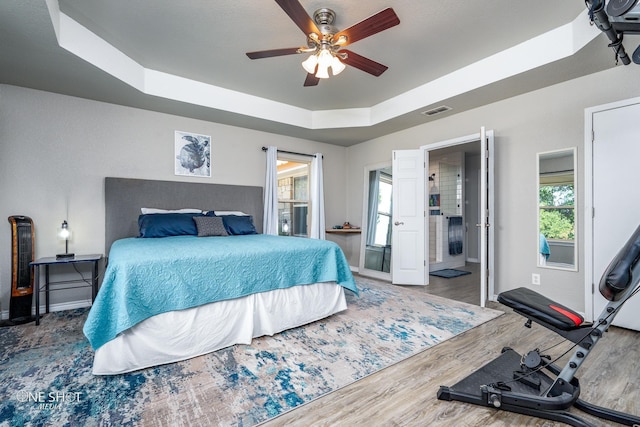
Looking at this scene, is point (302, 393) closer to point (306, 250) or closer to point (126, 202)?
point (306, 250)

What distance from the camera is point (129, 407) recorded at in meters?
1.64

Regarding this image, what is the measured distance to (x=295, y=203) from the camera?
569cm

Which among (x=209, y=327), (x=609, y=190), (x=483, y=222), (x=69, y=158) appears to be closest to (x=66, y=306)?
(x=69, y=158)

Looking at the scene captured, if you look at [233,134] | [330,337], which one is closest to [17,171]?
[233,134]

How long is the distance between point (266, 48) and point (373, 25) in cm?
136

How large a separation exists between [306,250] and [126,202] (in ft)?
8.35

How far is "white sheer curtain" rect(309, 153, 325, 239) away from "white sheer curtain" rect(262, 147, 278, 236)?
0.83m

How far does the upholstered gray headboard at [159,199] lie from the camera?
3604mm

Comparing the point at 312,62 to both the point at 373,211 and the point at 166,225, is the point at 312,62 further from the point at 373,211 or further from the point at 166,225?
the point at 373,211

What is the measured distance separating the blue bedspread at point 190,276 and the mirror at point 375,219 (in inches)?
102

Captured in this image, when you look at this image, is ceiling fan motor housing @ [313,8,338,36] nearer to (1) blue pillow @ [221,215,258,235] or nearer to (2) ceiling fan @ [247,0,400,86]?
(2) ceiling fan @ [247,0,400,86]

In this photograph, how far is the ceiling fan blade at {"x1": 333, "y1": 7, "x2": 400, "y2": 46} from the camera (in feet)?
6.47

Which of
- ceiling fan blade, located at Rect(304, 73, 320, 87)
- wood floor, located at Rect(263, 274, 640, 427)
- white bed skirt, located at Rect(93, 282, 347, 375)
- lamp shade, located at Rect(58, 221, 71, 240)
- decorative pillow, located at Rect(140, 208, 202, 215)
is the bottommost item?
wood floor, located at Rect(263, 274, 640, 427)

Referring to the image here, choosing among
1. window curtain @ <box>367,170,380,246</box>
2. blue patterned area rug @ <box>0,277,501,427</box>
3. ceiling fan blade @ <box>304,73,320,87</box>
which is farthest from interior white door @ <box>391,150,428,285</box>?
ceiling fan blade @ <box>304,73,320,87</box>
